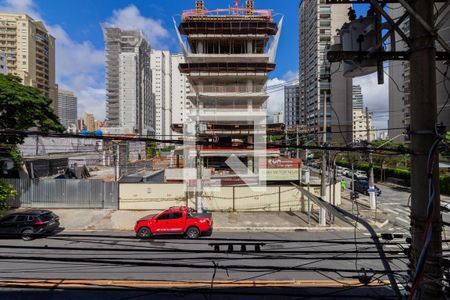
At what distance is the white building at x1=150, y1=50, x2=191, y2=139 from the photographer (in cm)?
11431

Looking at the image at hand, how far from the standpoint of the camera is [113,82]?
8875 cm

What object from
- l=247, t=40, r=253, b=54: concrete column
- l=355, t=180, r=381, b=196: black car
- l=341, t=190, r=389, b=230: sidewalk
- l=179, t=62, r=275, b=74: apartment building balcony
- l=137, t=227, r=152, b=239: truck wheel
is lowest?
l=341, t=190, r=389, b=230: sidewalk

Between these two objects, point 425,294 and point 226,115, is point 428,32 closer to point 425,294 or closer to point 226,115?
point 425,294

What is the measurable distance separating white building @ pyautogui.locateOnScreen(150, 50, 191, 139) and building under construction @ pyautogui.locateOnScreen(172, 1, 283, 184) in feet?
247

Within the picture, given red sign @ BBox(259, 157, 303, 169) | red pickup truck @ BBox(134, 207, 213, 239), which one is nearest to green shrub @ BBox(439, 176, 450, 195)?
red sign @ BBox(259, 157, 303, 169)

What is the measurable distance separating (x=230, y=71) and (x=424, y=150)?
116 feet

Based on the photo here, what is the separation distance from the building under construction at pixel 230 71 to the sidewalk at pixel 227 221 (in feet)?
55.2

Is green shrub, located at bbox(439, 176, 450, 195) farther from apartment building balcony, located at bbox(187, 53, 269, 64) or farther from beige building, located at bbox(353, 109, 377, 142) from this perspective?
apartment building balcony, located at bbox(187, 53, 269, 64)

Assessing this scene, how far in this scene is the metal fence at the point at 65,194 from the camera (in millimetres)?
18969

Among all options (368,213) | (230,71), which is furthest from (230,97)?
(368,213)

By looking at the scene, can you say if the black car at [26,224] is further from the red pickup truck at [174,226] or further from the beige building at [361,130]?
the beige building at [361,130]

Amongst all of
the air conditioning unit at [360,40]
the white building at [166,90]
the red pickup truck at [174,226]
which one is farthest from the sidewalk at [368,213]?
the white building at [166,90]

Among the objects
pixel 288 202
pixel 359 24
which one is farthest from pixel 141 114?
pixel 359 24

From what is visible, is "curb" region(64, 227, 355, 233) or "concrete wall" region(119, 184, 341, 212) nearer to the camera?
"curb" region(64, 227, 355, 233)
